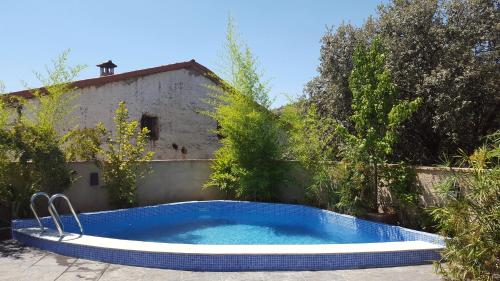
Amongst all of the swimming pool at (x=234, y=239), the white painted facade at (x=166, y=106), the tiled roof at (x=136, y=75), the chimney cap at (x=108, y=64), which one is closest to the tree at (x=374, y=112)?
the swimming pool at (x=234, y=239)

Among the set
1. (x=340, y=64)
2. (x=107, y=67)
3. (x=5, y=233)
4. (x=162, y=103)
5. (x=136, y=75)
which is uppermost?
(x=107, y=67)

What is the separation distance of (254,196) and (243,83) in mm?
3297

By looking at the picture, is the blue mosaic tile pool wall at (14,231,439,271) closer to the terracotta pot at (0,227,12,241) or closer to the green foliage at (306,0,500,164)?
the terracotta pot at (0,227,12,241)

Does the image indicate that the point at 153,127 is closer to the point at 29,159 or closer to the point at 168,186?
the point at 168,186

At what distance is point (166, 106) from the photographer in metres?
15.0

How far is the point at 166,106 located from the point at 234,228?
7032 mm

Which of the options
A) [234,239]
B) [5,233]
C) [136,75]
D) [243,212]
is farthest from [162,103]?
[5,233]

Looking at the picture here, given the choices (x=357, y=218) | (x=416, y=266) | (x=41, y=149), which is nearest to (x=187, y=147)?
(x=41, y=149)

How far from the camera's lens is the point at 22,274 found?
5.19 metres

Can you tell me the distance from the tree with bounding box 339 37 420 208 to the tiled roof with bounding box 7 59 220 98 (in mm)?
7485

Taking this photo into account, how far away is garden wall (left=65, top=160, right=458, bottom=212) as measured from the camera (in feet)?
32.5

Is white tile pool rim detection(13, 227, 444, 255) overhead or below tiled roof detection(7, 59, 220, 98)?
below

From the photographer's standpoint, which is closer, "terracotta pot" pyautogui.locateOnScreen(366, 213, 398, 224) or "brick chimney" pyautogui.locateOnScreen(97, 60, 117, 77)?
"terracotta pot" pyautogui.locateOnScreen(366, 213, 398, 224)

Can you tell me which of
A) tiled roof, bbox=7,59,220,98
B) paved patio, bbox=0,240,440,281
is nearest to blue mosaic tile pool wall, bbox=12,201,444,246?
paved patio, bbox=0,240,440,281
